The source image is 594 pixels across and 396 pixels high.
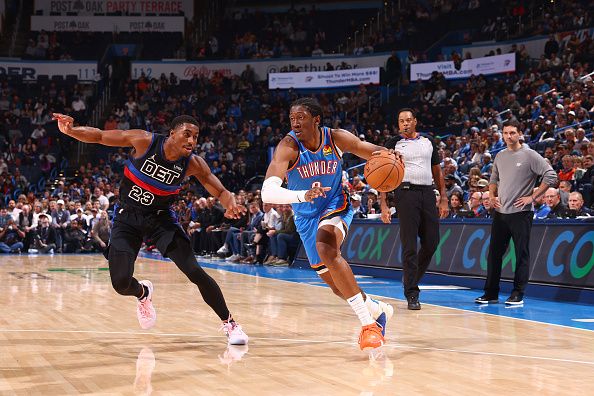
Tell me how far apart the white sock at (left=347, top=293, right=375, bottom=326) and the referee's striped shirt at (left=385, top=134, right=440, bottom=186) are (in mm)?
3096

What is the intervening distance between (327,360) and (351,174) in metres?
17.8

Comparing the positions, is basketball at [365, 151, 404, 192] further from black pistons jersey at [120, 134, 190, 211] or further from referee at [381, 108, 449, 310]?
referee at [381, 108, 449, 310]

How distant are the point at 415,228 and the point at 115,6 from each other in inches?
1304

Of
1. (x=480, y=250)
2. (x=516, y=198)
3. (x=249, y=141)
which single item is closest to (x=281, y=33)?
(x=249, y=141)

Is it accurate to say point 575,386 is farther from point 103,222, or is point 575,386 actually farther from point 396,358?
point 103,222

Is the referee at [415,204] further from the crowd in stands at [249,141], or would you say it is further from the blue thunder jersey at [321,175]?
the crowd in stands at [249,141]

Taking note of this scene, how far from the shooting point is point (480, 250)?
11797mm

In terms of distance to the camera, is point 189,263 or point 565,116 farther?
point 565,116

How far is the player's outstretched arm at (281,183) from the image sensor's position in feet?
17.9

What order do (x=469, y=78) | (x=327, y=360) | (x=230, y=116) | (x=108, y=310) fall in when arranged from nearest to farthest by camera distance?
(x=327, y=360) → (x=108, y=310) → (x=469, y=78) → (x=230, y=116)

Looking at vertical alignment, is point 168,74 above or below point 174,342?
above

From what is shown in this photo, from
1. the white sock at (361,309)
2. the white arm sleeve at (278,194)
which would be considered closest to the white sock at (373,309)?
the white sock at (361,309)

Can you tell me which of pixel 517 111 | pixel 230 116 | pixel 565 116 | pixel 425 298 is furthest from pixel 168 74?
pixel 425 298

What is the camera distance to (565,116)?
17.8 metres
